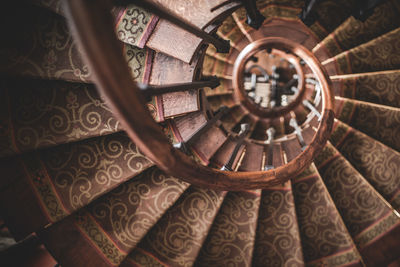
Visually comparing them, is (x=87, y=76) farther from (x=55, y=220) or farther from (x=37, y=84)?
(x=55, y=220)

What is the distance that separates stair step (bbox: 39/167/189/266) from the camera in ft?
5.05

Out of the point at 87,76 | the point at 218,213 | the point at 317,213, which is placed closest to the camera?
the point at 87,76

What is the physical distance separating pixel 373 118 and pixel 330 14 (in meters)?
1.33

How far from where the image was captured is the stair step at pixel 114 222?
5.05 ft

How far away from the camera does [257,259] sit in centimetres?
211

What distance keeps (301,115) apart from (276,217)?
7.67ft

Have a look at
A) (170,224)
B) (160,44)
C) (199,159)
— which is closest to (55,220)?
(170,224)

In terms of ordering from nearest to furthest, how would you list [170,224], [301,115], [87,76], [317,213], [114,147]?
1. [87,76]
2. [114,147]
3. [170,224]
4. [317,213]
5. [301,115]

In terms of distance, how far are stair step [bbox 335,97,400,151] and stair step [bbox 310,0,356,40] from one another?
88cm

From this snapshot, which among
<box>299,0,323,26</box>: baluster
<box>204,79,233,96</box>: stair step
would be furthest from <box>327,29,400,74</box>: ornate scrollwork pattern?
<box>204,79,233,96</box>: stair step

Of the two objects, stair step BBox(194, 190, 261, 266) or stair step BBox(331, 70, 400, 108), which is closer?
stair step BBox(194, 190, 261, 266)

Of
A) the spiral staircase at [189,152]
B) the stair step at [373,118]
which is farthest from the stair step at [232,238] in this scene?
the stair step at [373,118]

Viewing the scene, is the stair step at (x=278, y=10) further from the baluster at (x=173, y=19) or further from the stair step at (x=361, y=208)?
the stair step at (x=361, y=208)

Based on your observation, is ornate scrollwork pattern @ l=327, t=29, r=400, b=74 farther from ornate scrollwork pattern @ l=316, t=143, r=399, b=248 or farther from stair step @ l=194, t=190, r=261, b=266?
stair step @ l=194, t=190, r=261, b=266
